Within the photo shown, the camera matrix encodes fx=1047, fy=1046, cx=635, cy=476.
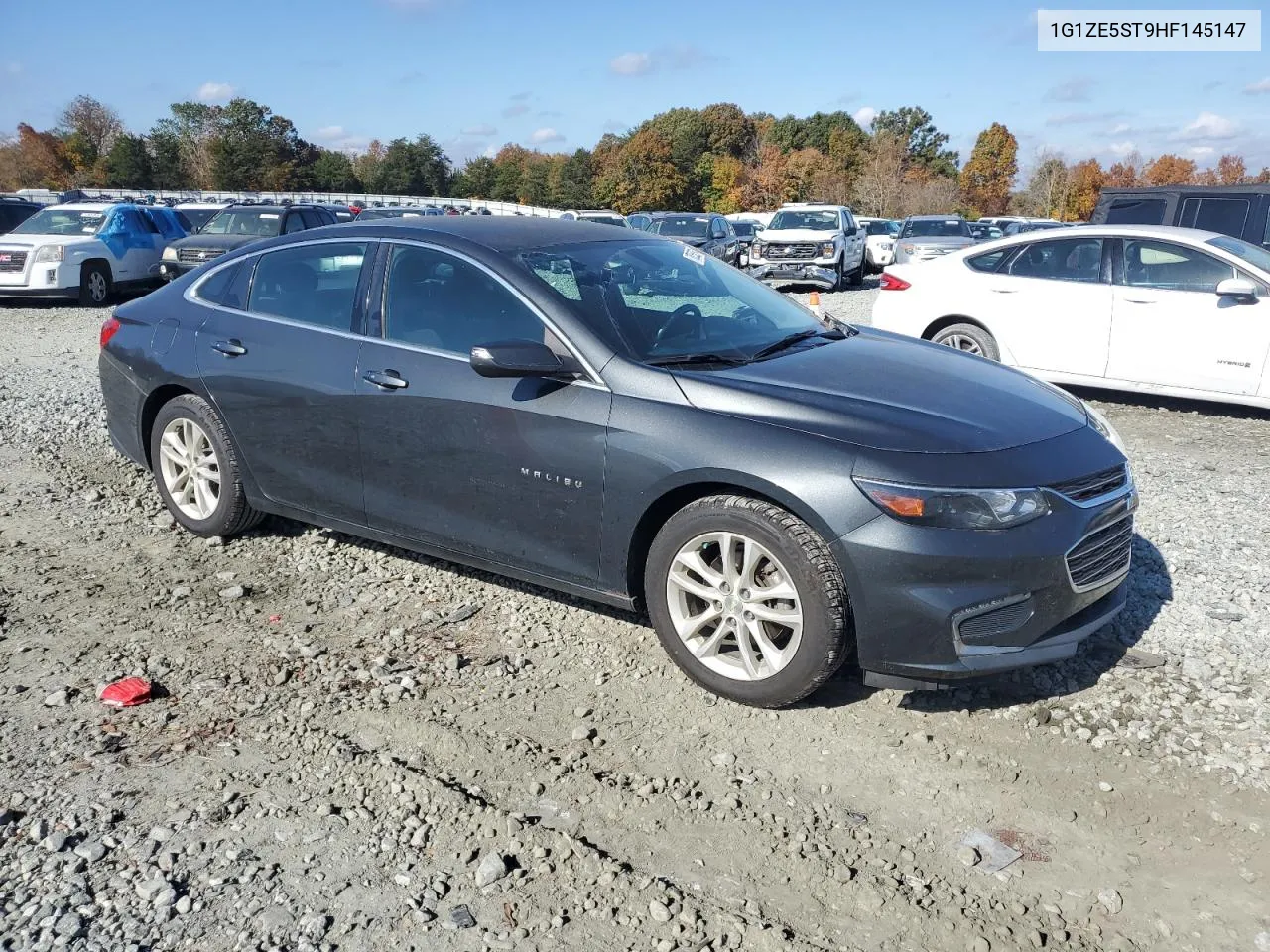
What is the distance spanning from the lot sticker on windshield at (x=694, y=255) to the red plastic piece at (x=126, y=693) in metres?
3.09

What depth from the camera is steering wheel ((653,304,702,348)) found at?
14.3 feet

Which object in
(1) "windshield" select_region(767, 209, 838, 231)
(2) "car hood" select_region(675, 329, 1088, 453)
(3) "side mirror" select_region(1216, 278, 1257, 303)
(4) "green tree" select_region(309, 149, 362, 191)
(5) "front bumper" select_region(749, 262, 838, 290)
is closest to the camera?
(2) "car hood" select_region(675, 329, 1088, 453)

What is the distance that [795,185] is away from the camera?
74.1m

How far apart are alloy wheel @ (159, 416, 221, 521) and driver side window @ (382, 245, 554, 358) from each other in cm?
148

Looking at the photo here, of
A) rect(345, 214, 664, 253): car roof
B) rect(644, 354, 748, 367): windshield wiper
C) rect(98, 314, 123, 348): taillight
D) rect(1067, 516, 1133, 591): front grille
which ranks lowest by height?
rect(1067, 516, 1133, 591): front grille

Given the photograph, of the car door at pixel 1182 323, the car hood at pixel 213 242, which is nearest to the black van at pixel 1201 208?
the car door at pixel 1182 323

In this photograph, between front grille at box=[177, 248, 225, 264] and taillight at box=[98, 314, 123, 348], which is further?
front grille at box=[177, 248, 225, 264]

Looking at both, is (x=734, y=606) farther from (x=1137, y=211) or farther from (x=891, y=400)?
(x=1137, y=211)

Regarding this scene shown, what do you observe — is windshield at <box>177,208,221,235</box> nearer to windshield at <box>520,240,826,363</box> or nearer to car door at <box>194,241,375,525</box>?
car door at <box>194,241,375,525</box>

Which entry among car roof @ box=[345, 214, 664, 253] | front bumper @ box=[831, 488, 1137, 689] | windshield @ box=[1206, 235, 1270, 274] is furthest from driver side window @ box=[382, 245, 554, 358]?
windshield @ box=[1206, 235, 1270, 274]

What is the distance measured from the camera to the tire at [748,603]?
3.61 meters

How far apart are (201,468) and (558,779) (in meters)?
3.10

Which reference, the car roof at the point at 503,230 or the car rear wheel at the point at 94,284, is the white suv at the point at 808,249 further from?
the car roof at the point at 503,230

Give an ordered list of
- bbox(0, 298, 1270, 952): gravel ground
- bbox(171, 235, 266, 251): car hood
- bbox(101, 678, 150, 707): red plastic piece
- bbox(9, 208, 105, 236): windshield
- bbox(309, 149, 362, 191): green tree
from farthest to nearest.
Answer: bbox(309, 149, 362, 191): green tree
bbox(171, 235, 266, 251): car hood
bbox(9, 208, 105, 236): windshield
bbox(101, 678, 150, 707): red plastic piece
bbox(0, 298, 1270, 952): gravel ground
